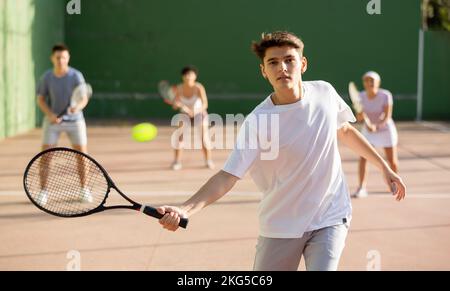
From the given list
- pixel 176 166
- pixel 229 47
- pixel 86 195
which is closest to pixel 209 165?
pixel 176 166

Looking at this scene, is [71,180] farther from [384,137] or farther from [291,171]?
[384,137]

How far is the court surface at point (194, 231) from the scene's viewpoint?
182 inches

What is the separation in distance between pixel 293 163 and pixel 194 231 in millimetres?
2743

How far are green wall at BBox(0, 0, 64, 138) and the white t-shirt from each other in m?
10.2

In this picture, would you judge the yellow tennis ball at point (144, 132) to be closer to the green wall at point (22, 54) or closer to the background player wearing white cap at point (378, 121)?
the green wall at point (22, 54)

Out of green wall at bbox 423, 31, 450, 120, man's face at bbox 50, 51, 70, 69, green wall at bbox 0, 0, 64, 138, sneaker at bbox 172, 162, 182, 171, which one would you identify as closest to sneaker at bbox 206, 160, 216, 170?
sneaker at bbox 172, 162, 182, 171

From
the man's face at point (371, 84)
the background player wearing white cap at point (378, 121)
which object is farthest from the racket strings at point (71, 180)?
the man's face at point (371, 84)

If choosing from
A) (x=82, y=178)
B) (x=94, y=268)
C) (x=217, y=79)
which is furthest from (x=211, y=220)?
(x=217, y=79)

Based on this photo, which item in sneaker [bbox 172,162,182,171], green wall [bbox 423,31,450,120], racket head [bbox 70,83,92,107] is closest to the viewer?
racket head [bbox 70,83,92,107]

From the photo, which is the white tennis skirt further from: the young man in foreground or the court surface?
the young man in foreground

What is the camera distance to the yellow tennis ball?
1296 centimetres

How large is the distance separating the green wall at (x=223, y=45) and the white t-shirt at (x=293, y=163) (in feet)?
47.8
